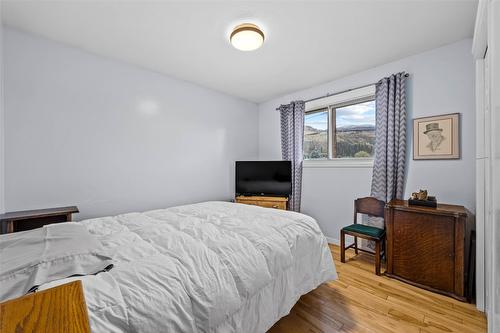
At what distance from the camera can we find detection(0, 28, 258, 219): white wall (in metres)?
2.08

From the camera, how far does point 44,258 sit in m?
0.95

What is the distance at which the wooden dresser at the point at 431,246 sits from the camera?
1904mm

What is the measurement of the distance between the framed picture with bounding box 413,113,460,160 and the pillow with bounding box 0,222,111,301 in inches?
123

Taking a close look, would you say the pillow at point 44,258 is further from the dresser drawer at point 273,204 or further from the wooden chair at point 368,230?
the dresser drawer at point 273,204

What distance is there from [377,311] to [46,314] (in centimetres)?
218

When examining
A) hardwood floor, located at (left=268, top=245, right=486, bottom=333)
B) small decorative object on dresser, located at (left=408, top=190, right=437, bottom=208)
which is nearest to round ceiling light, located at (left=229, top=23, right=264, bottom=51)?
small decorative object on dresser, located at (left=408, top=190, right=437, bottom=208)

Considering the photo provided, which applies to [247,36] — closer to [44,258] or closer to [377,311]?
[44,258]

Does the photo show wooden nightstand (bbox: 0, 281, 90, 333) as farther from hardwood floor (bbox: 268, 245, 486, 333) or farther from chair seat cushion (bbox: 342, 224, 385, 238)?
chair seat cushion (bbox: 342, 224, 385, 238)

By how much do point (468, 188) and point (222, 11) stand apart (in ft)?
9.87

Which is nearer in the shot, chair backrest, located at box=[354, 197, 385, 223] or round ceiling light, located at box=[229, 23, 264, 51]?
round ceiling light, located at box=[229, 23, 264, 51]

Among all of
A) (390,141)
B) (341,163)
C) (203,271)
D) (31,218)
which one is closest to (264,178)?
(341,163)

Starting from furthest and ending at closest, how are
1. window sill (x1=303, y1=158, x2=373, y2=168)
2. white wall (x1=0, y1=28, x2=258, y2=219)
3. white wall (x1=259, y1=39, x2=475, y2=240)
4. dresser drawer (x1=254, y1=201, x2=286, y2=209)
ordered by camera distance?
dresser drawer (x1=254, y1=201, x2=286, y2=209)
window sill (x1=303, y1=158, x2=373, y2=168)
white wall (x1=259, y1=39, x2=475, y2=240)
white wall (x1=0, y1=28, x2=258, y2=219)

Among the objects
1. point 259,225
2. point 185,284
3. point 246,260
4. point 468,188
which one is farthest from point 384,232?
point 185,284

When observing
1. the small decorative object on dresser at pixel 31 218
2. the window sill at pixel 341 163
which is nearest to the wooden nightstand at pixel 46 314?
the small decorative object on dresser at pixel 31 218
